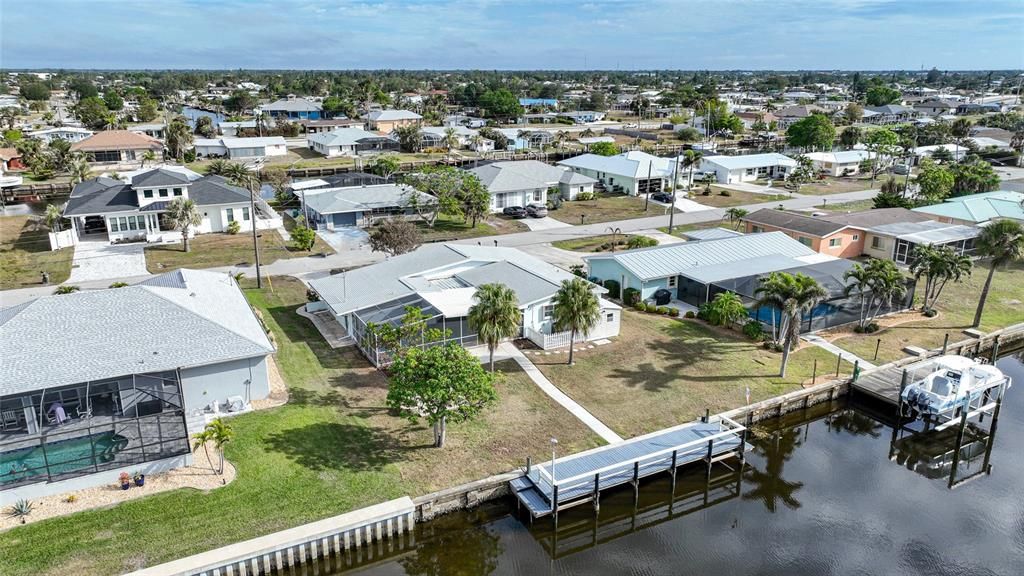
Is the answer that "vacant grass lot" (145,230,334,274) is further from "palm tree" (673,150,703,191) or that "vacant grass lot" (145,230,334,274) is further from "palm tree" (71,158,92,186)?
"palm tree" (673,150,703,191)

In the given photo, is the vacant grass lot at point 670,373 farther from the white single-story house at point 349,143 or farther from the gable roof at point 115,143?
the gable roof at point 115,143

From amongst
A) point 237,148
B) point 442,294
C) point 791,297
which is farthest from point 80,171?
point 791,297

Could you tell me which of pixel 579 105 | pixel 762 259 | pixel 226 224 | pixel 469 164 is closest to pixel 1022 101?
pixel 579 105

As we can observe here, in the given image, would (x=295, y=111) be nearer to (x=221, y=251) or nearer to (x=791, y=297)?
(x=221, y=251)

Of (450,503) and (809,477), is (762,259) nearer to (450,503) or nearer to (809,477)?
(809,477)

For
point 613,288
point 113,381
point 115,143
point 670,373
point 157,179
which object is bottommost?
point 670,373

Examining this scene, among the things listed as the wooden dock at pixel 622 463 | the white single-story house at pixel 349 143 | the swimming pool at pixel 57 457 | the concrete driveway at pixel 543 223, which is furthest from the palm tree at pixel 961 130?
the swimming pool at pixel 57 457
